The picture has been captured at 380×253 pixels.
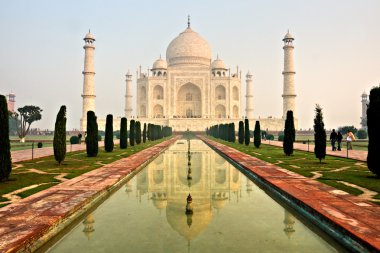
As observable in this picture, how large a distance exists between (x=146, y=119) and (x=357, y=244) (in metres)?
42.4

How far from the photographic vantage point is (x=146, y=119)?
44656mm

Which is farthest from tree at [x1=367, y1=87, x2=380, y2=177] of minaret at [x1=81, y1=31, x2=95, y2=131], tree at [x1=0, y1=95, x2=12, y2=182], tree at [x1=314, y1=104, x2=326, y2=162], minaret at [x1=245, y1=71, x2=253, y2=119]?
minaret at [x1=245, y1=71, x2=253, y2=119]

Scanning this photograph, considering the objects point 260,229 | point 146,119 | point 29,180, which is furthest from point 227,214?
point 146,119

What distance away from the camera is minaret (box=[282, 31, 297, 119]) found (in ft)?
131

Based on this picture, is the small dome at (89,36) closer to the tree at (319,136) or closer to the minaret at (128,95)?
the minaret at (128,95)

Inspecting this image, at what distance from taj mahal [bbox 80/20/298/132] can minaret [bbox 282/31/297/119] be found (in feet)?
13.6

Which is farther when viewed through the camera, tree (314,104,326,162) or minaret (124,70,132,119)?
minaret (124,70,132,119)

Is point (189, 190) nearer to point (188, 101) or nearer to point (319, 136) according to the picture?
point (319, 136)

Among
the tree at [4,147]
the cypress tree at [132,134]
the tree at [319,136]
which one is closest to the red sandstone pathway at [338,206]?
the tree at [319,136]

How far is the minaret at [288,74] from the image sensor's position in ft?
131

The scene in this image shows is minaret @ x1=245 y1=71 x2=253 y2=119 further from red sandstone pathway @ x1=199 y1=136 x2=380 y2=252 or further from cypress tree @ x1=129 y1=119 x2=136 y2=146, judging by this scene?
red sandstone pathway @ x1=199 y1=136 x2=380 y2=252

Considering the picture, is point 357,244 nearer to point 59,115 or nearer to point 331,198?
point 331,198

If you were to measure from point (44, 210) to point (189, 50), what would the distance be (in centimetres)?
4896

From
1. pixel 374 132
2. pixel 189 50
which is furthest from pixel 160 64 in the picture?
pixel 374 132
